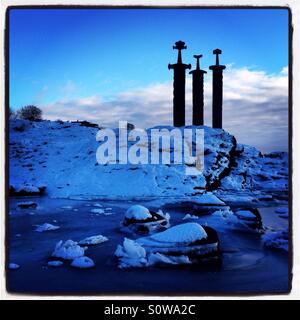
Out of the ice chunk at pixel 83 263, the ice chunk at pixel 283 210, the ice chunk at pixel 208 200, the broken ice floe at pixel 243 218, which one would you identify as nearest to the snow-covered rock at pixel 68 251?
the ice chunk at pixel 83 263

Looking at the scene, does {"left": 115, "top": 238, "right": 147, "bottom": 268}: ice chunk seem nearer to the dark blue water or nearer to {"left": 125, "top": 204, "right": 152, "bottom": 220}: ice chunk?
the dark blue water

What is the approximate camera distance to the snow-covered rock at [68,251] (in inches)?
108

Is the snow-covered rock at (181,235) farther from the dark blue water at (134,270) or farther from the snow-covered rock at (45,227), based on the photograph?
the snow-covered rock at (45,227)

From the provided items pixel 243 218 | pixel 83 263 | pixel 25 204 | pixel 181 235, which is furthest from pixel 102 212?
pixel 243 218

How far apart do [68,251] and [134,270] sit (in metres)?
0.53

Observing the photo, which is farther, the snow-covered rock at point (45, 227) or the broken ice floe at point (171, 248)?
the snow-covered rock at point (45, 227)

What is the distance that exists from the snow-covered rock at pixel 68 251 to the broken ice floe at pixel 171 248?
28cm

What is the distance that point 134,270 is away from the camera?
262 cm

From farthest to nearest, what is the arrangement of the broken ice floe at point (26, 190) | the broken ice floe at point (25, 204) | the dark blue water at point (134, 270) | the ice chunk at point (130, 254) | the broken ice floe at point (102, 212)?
the broken ice floe at point (102, 212), the broken ice floe at point (25, 204), the broken ice floe at point (26, 190), the ice chunk at point (130, 254), the dark blue water at point (134, 270)

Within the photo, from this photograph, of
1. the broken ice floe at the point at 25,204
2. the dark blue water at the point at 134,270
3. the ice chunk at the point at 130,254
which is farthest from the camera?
the broken ice floe at the point at 25,204

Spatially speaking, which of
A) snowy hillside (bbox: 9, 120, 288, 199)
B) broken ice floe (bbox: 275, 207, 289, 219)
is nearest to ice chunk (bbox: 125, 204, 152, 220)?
snowy hillside (bbox: 9, 120, 288, 199)

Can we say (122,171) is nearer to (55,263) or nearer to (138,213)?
(138,213)

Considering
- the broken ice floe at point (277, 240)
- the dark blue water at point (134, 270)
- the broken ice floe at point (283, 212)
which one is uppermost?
the broken ice floe at point (283, 212)
